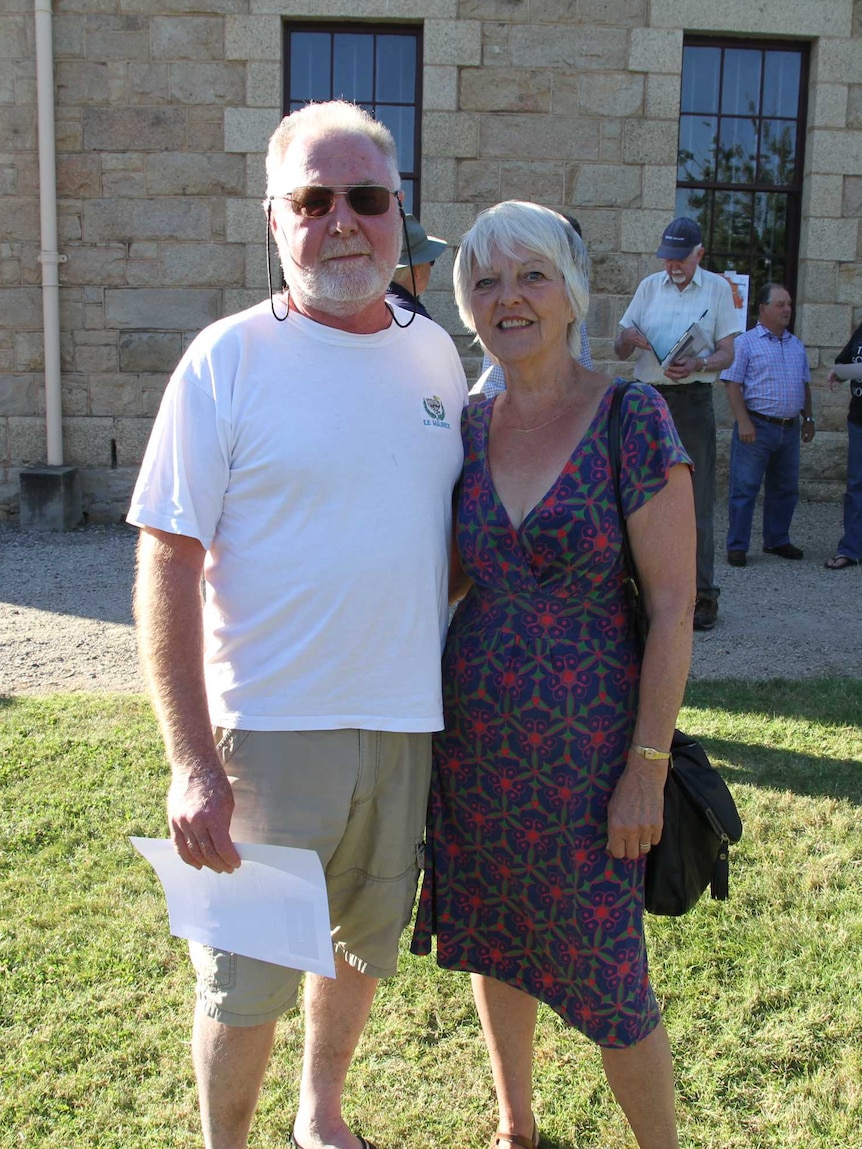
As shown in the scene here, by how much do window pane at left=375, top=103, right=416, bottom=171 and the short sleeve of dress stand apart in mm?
7619

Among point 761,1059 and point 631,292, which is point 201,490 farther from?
point 631,292

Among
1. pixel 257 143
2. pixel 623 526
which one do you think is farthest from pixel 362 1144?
pixel 257 143

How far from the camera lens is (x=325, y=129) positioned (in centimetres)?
208

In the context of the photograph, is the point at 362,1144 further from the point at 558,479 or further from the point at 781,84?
the point at 781,84

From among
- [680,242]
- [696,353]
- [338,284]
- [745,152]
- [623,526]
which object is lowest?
[623,526]

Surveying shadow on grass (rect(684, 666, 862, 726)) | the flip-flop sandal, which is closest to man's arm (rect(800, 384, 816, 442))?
shadow on grass (rect(684, 666, 862, 726))

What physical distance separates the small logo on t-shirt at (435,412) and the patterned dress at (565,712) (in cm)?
15

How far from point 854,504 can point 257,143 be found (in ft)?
18.0

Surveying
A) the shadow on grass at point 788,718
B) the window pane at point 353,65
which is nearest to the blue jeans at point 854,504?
the shadow on grass at point 788,718

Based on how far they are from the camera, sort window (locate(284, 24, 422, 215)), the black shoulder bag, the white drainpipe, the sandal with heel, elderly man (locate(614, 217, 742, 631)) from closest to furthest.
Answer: the black shoulder bag < the sandal with heel < elderly man (locate(614, 217, 742, 631)) < the white drainpipe < window (locate(284, 24, 422, 215))

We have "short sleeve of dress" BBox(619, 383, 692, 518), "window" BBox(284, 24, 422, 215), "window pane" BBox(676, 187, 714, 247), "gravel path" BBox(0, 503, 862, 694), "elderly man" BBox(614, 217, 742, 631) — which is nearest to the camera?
"short sleeve of dress" BBox(619, 383, 692, 518)

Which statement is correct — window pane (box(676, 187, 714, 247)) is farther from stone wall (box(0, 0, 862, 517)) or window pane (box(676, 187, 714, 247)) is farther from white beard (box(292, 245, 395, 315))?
white beard (box(292, 245, 395, 315))

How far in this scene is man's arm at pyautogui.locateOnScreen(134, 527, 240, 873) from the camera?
1.88 metres

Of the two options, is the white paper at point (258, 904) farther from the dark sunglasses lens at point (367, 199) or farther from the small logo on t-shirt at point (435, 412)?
the dark sunglasses lens at point (367, 199)
